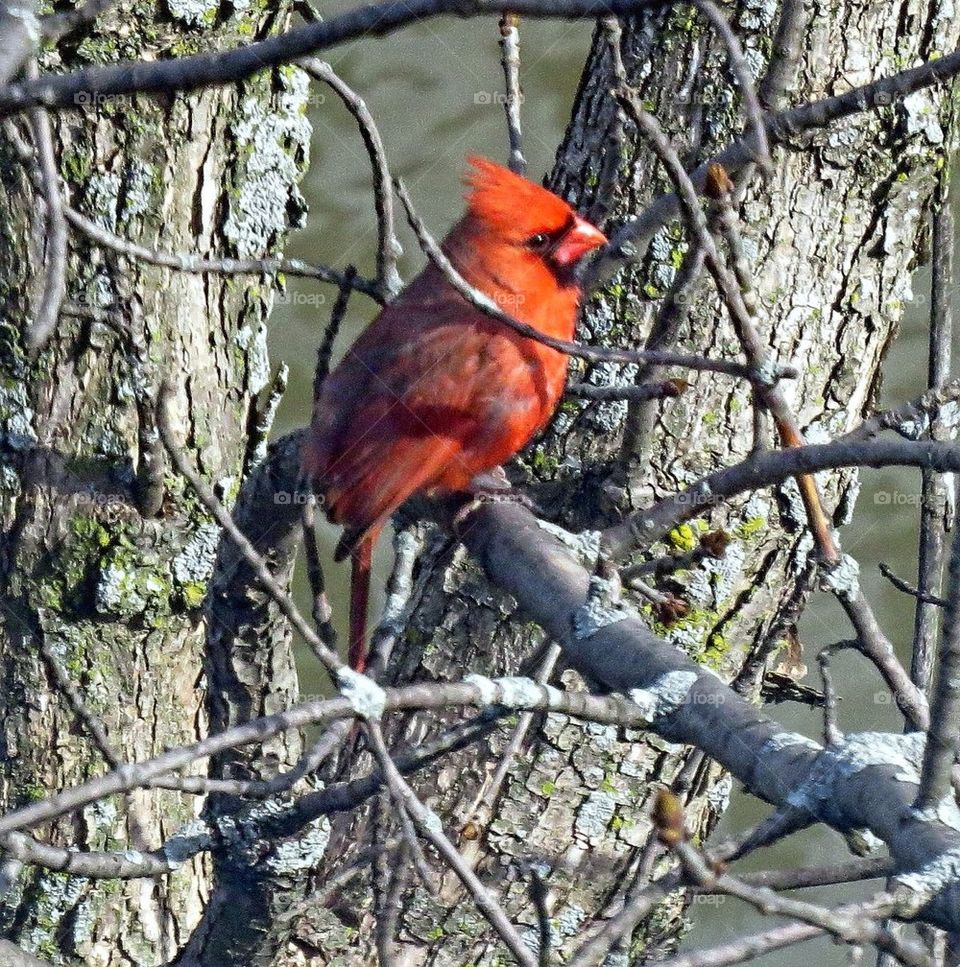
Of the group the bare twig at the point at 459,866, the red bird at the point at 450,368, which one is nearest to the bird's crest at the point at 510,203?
the red bird at the point at 450,368

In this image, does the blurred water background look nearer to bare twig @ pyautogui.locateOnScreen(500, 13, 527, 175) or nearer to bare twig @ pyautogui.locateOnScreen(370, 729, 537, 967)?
bare twig @ pyautogui.locateOnScreen(500, 13, 527, 175)

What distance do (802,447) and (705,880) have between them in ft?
1.87

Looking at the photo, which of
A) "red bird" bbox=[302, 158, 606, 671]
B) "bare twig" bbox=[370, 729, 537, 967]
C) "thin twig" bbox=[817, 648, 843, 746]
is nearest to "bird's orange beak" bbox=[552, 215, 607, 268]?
"red bird" bbox=[302, 158, 606, 671]

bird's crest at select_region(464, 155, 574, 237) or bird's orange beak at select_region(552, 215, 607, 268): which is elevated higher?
bird's crest at select_region(464, 155, 574, 237)

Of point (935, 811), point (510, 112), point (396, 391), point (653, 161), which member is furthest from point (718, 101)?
point (935, 811)

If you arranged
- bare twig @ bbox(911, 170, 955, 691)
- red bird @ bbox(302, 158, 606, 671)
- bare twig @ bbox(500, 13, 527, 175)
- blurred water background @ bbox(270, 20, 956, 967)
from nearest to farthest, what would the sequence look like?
1. bare twig @ bbox(500, 13, 527, 175)
2. bare twig @ bbox(911, 170, 955, 691)
3. red bird @ bbox(302, 158, 606, 671)
4. blurred water background @ bbox(270, 20, 956, 967)

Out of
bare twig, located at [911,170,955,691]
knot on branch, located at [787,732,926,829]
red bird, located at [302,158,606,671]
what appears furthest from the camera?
red bird, located at [302,158,606,671]

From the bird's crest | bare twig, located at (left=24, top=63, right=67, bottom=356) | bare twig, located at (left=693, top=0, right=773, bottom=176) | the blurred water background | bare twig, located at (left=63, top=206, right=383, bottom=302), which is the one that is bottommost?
bare twig, located at (left=24, top=63, right=67, bottom=356)

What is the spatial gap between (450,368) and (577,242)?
325 millimetres

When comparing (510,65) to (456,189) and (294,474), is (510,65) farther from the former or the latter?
(456,189)

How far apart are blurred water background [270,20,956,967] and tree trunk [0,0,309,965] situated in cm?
196

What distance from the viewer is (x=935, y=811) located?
4.19ft

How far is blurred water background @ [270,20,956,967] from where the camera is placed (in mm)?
4555

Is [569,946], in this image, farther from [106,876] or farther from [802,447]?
[802,447]
